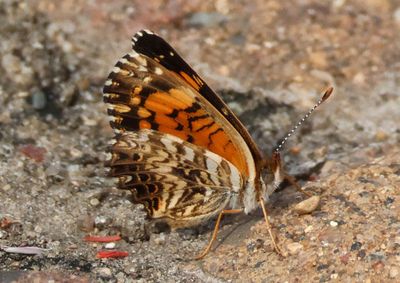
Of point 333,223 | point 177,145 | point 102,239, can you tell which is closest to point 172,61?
point 177,145

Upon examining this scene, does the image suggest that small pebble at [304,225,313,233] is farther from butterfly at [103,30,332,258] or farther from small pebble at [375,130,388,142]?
small pebble at [375,130,388,142]

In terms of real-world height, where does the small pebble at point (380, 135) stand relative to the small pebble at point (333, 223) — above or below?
below

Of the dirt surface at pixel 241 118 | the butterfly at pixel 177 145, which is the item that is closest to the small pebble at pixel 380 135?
the dirt surface at pixel 241 118

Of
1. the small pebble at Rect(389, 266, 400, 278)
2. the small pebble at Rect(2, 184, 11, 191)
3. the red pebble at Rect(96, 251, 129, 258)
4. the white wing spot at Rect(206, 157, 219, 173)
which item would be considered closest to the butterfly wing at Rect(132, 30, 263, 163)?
the white wing spot at Rect(206, 157, 219, 173)

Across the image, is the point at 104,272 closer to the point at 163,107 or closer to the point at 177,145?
the point at 177,145

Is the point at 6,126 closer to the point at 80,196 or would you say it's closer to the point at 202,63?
the point at 80,196

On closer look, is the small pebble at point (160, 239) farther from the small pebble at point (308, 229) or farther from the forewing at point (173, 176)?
the small pebble at point (308, 229)

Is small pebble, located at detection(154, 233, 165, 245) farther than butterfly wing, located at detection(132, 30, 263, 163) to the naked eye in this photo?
Yes
